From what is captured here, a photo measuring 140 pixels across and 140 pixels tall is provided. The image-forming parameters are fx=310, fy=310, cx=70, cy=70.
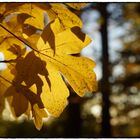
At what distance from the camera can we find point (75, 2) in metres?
0.67

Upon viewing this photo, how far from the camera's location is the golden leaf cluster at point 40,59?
656mm

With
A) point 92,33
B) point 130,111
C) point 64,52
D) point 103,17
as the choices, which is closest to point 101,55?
point 92,33

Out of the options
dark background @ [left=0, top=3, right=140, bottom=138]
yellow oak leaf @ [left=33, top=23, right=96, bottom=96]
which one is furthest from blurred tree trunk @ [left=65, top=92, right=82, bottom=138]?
yellow oak leaf @ [left=33, top=23, right=96, bottom=96]

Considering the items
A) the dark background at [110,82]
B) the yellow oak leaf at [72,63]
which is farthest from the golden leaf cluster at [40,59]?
the dark background at [110,82]

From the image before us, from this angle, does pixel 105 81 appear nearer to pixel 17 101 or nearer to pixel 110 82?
pixel 110 82

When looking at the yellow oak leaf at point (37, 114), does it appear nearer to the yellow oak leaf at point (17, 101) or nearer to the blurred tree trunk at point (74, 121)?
the yellow oak leaf at point (17, 101)

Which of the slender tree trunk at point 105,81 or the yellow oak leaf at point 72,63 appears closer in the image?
the yellow oak leaf at point 72,63

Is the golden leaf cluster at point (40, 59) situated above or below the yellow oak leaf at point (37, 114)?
above

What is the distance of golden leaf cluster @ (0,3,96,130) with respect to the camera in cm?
66

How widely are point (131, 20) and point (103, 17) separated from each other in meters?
1.03

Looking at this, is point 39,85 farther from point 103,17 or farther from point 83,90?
point 103,17

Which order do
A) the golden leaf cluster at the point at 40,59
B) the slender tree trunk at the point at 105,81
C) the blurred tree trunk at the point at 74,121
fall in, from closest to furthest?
the golden leaf cluster at the point at 40,59 < the slender tree trunk at the point at 105,81 < the blurred tree trunk at the point at 74,121

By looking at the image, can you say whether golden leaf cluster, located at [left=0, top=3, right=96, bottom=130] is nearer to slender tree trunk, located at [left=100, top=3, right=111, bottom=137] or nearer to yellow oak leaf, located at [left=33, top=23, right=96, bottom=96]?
yellow oak leaf, located at [left=33, top=23, right=96, bottom=96]

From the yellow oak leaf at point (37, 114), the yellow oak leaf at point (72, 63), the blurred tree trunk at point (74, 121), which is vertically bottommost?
the blurred tree trunk at point (74, 121)
